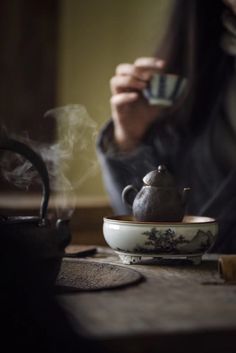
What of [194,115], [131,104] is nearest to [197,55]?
[194,115]

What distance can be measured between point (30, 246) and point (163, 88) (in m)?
1.17

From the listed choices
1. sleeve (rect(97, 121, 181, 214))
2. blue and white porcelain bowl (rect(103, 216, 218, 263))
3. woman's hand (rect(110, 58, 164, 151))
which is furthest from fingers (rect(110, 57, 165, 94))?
blue and white porcelain bowl (rect(103, 216, 218, 263))

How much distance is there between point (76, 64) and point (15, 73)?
38 centimetres

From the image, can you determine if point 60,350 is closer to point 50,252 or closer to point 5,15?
point 50,252

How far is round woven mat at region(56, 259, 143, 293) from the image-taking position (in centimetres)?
119

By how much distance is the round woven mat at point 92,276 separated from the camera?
119 centimetres

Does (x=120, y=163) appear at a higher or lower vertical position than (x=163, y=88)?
lower

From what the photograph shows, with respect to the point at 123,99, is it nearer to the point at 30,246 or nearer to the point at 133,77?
the point at 133,77

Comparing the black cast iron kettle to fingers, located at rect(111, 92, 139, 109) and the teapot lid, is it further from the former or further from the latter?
fingers, located at rect(111, 92, 139, 109)

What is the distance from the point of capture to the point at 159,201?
140 cm

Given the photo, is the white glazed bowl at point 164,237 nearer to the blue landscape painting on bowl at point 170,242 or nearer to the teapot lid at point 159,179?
the blue landscape painting on bowl at point 170,242

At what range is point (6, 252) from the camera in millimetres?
1060

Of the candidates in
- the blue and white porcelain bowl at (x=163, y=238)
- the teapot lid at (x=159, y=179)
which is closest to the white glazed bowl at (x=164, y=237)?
the blue and white porcelain bowl at (x=163, y=238)

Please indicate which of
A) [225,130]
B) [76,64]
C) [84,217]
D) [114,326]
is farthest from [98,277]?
[76,64]
